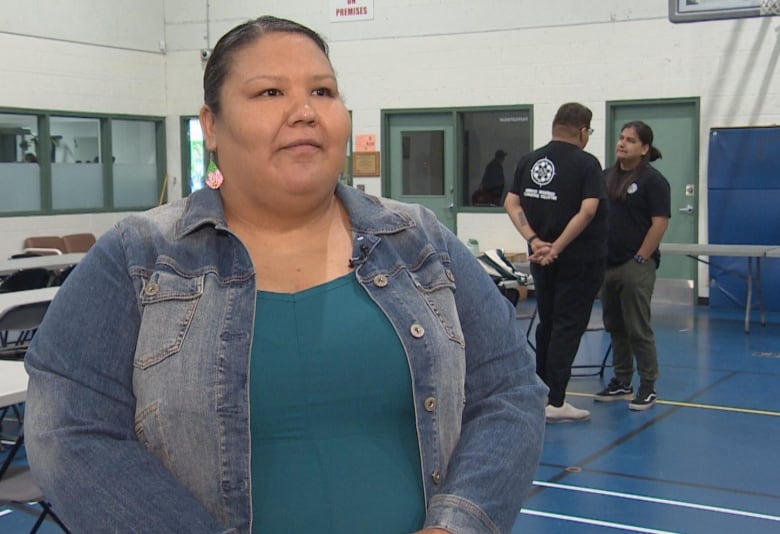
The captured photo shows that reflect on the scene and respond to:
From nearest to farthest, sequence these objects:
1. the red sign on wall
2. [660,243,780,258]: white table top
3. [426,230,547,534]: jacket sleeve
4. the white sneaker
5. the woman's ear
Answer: [426,230,547,534]: jacket sleeve → the woman's ear → the white sneaker → [660,243,780,258]: white table top → the red sign on wall

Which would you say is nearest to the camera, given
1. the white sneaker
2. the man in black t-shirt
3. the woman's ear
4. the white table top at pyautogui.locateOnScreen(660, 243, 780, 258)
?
the woman's ear

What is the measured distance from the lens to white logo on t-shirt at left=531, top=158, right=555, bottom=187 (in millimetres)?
5406

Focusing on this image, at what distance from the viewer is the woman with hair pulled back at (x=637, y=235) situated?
5.74 metres

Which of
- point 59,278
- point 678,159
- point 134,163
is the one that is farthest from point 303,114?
point 134,163

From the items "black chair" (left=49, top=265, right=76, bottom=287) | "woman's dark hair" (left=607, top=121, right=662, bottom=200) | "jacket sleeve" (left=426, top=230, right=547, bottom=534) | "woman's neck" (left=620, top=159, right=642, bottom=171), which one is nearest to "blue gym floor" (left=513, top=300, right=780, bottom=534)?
"woman's dark hair" (left=607, top=121, right=662, bottom=200)

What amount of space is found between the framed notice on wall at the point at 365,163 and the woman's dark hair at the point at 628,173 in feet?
21.5

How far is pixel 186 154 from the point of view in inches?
534

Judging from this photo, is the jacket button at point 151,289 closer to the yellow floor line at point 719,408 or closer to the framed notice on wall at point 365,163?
the yellow floor line at point 719,408

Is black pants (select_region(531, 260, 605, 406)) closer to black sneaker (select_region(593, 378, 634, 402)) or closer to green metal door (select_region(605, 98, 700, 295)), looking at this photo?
black sneaker (select_region(593, 378, 634, 402))

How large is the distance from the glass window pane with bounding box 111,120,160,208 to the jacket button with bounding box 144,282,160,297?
1204 cm

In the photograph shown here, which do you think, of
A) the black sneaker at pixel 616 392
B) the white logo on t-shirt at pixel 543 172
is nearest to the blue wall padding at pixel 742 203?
the black sneaker at pixel 616 392

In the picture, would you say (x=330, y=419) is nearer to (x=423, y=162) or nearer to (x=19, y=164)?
(x=423, y=162)

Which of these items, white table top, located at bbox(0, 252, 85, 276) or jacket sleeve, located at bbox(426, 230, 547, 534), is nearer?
jacket sleeve, located at bbox(426, 230, 547, 534)

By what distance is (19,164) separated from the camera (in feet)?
38.2
